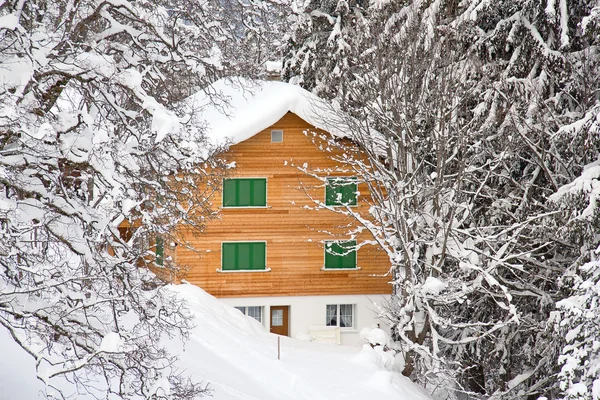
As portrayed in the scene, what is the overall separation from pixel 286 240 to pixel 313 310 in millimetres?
2528

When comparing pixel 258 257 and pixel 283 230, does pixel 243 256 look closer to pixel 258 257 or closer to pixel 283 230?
pixel 258 257

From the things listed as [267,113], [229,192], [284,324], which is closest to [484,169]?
[267,113]

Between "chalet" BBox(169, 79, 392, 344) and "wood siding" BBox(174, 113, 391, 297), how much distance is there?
0.11 feet

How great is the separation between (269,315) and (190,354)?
8887 millimetres

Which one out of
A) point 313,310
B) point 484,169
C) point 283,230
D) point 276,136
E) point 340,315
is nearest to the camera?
point 484,169

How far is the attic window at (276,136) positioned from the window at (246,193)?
1.34 m

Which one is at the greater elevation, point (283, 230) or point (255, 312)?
point (283, 230)

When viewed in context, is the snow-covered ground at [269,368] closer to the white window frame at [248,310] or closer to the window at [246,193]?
the white window frame at [248,310]

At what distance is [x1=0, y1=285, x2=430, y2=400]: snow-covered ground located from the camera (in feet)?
52.1

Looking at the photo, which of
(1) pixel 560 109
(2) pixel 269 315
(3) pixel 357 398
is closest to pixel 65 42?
(3) pixel 357 398

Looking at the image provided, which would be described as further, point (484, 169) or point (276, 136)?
point (276, 136)

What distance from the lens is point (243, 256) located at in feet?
84.2

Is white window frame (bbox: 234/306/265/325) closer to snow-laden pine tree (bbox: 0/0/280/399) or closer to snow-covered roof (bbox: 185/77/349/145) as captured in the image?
snow-covered roof (bbox: 185/77/349/145)

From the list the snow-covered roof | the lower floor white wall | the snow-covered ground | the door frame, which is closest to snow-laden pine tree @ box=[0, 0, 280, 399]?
the snow-covered ground
